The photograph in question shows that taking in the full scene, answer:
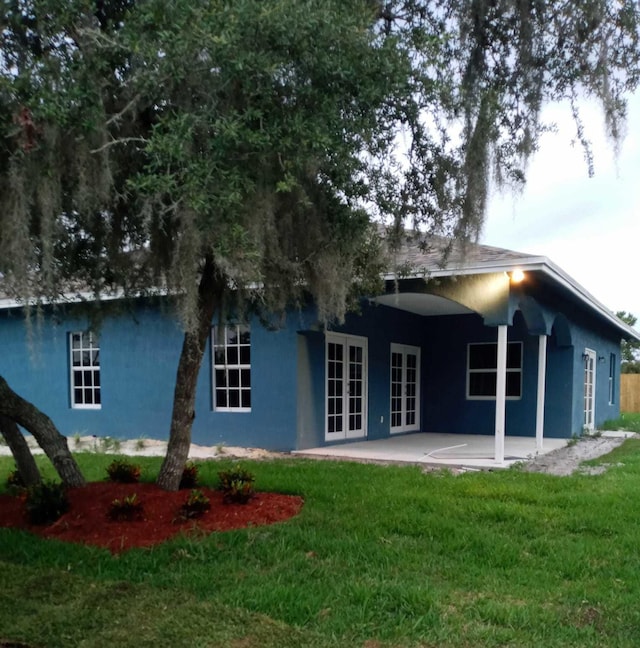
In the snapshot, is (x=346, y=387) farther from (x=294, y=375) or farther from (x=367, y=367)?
(x=294, y=375)

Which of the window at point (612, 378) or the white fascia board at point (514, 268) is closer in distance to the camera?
the white fascia board at point (514, 268)

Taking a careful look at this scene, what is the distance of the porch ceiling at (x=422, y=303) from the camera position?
10714 mm

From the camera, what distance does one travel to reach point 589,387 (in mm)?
→ 14695

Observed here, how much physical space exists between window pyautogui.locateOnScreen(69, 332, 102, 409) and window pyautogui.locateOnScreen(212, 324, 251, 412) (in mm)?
2732

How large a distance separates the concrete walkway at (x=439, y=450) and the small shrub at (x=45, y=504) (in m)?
4.70

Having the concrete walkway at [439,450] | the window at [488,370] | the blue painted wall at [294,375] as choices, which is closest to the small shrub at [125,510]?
the concrete walkway at [439,450]

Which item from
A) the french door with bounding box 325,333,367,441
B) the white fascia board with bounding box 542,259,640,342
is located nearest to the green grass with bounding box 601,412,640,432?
the white fascia board with bounding box 542,259,640,342

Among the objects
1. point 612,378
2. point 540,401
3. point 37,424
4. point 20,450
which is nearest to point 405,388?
point 540,401

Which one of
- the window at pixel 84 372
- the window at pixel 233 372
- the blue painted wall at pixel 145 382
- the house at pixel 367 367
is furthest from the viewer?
the window at pixel 84 372

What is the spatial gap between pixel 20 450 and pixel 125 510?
5.11 ft

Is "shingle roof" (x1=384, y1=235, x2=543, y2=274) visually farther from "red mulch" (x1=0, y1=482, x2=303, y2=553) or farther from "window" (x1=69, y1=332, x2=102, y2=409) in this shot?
"window" (x1=69, y1=332, x2=102, y2=409)

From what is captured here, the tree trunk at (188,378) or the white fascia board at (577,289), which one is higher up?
the white fascia board at (577,289)

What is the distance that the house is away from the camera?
983 centimetres

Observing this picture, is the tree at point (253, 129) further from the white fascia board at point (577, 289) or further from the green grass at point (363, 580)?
the white fascia board at point (577, 289)
